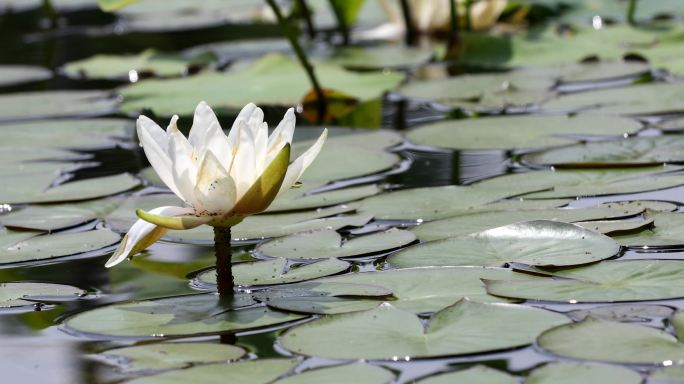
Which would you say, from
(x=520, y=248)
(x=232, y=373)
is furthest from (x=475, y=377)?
(x=520, y=248)

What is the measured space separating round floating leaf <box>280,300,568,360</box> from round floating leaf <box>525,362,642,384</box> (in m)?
0.11

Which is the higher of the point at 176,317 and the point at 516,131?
the point at 516,131

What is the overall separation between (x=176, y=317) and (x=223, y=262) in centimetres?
11

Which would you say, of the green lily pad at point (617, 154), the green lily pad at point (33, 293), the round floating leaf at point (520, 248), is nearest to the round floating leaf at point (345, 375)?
the round floating leaf at point (520, 248)

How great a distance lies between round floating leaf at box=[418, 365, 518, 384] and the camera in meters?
1.37

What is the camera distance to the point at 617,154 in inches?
99.4

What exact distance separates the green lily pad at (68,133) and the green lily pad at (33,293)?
4.05 ft

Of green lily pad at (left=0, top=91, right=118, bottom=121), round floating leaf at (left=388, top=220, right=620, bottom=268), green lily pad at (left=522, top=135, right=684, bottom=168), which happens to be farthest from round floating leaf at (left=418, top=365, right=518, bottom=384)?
green lily pad at (left=0, top=91, right=118, bottom=121)

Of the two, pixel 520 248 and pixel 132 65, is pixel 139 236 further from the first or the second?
pixel 132 65

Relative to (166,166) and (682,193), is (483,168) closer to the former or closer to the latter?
(682,193)

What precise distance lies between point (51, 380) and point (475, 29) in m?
3.62

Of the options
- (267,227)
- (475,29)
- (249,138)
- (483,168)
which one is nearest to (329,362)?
A: (249,138)

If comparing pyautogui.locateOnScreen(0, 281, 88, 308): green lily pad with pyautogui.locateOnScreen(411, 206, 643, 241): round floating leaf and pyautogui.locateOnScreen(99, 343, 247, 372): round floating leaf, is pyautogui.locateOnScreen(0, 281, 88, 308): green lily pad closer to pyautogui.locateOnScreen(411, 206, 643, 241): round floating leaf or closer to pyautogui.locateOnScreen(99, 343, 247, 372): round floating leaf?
pyautogui.locateOnScreen(99, 343, 247, 372): round floating leaf

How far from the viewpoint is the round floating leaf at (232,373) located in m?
1.42
